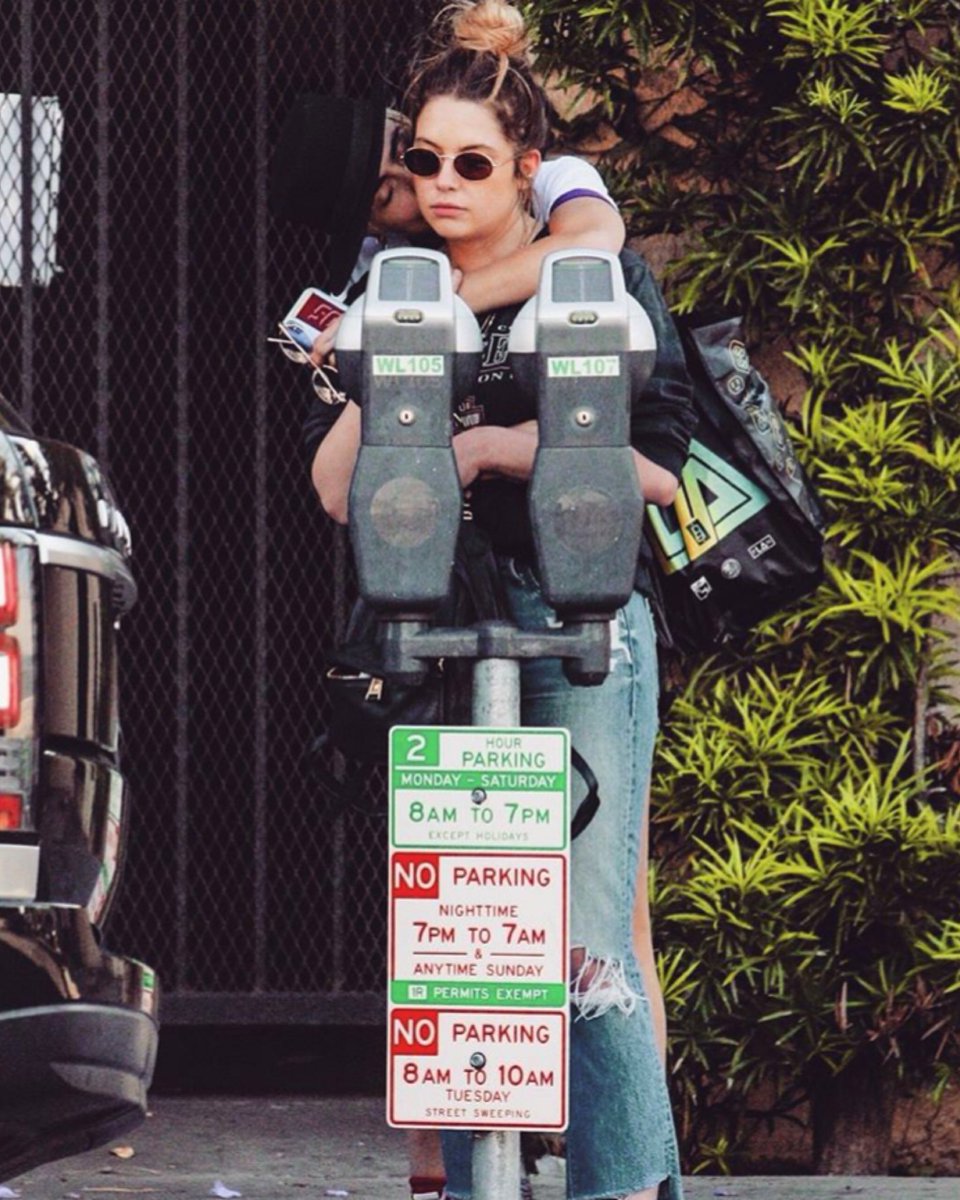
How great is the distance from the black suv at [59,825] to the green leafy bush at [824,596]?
2.04 m

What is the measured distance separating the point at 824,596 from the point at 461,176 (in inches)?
70.2

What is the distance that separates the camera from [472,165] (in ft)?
12.6

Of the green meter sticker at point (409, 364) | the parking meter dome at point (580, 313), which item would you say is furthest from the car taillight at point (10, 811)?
the parking meter dome at point (580, 313)

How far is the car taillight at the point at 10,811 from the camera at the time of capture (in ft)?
10.5

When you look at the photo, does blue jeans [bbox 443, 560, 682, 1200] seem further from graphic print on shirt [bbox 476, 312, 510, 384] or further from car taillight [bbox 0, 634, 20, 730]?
car taillight [bbox 0, 634, 20, 730]

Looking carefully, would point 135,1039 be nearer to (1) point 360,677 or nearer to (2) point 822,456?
(1) point 360,677

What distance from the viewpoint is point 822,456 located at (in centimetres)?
532

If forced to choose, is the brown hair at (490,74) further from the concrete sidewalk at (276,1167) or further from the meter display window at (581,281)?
the concrete sidewalk at (276,1167)

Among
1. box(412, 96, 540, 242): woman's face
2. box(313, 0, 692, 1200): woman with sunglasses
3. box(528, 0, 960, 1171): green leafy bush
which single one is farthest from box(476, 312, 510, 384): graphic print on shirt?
box(528, 0, 960, 1171): green leafy bush

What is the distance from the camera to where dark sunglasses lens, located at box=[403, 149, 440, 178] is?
3850 mm

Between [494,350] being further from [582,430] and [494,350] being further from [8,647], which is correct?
[8,647]

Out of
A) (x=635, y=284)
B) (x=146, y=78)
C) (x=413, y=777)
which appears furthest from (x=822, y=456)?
(x=413, y=777)

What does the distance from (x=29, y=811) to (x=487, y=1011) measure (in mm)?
650

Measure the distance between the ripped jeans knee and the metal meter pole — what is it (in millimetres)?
452
